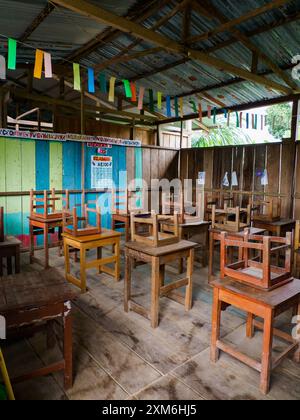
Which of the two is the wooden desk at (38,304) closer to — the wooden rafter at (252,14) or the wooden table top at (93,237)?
the wooden table top at (93,237)

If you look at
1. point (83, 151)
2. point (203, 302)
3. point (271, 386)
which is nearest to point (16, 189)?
point (83, 151)

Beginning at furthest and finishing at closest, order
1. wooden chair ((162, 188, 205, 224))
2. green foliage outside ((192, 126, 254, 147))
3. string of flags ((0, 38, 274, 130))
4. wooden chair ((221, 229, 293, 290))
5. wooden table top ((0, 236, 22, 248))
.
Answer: green foliage outside ((192, 126, 254, 147)) → wooden chair ((162, 188, 205, 224)) → wooden table top ((0, 236, 22, 248)) → string of flags ((0, 38, 274, 130)) → wooden chair ((221, 229, 293, 290))

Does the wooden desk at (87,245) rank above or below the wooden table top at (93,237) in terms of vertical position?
below

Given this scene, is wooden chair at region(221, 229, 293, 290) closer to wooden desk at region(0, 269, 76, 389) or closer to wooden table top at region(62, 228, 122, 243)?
wooden desk at region(0, 269, 76, 389)

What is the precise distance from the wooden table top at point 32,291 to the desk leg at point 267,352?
125 cm

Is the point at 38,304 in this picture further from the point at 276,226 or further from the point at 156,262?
the point at 276,226

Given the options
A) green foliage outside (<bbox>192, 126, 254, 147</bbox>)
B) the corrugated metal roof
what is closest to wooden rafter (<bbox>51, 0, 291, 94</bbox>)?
the corrugated metal roof

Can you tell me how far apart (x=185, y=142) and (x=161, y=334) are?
22.5ft

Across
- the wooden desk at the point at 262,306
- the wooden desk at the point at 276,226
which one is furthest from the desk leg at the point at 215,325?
the wooden desk at the point at 276,226

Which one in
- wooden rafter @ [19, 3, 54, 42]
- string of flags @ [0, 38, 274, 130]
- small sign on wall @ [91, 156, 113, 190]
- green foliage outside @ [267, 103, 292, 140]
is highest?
green foliage outside @ [267, 103, 292, 140]

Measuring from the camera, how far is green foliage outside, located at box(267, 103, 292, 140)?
11.8 metres

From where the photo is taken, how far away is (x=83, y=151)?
20.5ft

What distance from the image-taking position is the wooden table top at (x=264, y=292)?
195cm

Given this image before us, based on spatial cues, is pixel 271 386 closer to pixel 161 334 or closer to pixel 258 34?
pixel 161 334
